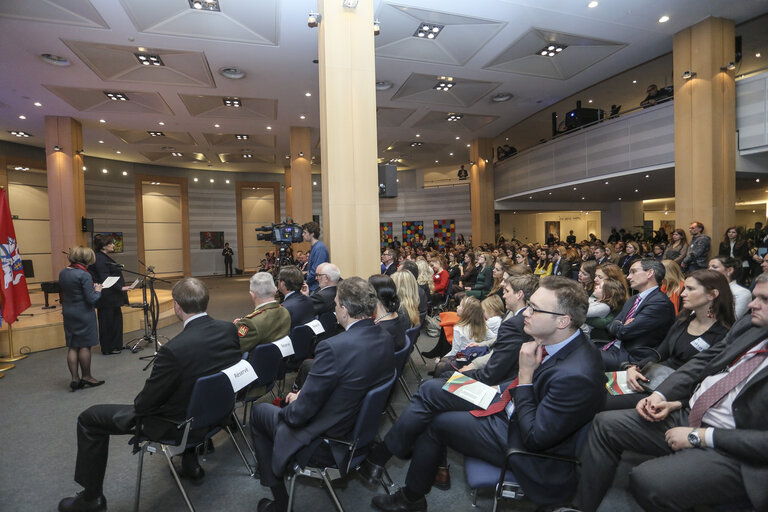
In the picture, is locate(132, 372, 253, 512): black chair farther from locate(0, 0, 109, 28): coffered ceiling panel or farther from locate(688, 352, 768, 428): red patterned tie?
locate(0, 0, 109, 28): coffered ceiling panel

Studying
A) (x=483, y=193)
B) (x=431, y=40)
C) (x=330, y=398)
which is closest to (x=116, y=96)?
(x=431, y=40)

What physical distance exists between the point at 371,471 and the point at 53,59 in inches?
398

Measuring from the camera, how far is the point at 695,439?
1739mm

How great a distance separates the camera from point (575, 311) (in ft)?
6.23

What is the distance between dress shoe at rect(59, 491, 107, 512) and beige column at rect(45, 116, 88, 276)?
1105 centimetres

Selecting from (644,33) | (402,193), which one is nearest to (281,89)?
(644,33)

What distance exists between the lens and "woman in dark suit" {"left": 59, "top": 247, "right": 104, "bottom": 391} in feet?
14.5

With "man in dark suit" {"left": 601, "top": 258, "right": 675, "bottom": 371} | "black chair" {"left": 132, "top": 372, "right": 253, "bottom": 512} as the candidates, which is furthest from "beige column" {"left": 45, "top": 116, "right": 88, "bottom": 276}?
"man in dark suit" {"left": 601, "top": 258, "right": 675, "bottom": 371}

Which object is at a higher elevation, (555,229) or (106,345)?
(555,229)

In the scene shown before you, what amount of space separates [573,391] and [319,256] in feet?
12.9

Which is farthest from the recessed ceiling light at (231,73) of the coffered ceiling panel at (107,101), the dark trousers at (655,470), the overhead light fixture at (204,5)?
the dark trousers at (655,470)

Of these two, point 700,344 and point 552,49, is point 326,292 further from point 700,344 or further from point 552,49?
point 552,49

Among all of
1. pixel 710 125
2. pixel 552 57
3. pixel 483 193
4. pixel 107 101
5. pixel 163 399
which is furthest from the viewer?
pixel 483 193

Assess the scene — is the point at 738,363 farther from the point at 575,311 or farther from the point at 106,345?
the point at 106,345
